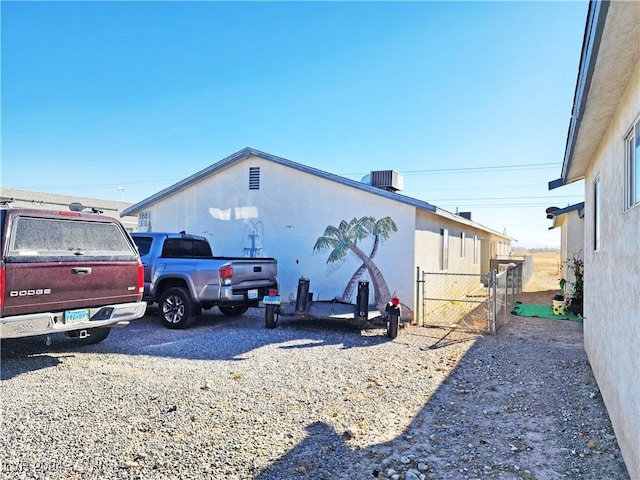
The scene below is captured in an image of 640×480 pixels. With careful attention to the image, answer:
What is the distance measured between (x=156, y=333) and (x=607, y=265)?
25.4ft

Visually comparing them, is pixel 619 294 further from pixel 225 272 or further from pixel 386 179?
→ pixel 386 179

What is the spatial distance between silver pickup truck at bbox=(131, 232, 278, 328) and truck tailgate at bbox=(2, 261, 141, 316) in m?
2.17

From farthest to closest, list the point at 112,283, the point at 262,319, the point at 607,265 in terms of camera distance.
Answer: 1. the point at 262,319
2. the point at 112,283
3. the point at 607,265

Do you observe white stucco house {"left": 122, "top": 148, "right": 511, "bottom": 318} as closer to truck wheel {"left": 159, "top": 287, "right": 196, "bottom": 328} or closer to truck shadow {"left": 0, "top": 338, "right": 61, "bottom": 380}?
truck wheel {"left": 159, "top": 287, "right": 196, "bottom": 328}

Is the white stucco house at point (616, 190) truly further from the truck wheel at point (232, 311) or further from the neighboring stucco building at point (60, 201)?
the neighboring stucco building at point (60, 201)

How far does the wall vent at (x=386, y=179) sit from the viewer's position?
524 inches

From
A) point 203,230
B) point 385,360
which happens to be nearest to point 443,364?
point 385,360

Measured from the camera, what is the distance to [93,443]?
372 cm

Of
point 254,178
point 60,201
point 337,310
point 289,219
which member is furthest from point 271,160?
point 60,201

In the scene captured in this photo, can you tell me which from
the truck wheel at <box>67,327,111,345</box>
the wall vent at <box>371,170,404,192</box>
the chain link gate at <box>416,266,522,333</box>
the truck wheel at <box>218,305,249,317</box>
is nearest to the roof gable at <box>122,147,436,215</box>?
the chain link gate at <box>416,266,522,333</box>

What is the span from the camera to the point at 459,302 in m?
12.7

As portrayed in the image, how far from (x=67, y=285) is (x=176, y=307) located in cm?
361

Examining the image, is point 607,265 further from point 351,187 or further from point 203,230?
point 203,230

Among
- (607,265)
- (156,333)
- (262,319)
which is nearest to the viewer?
(607,265)
